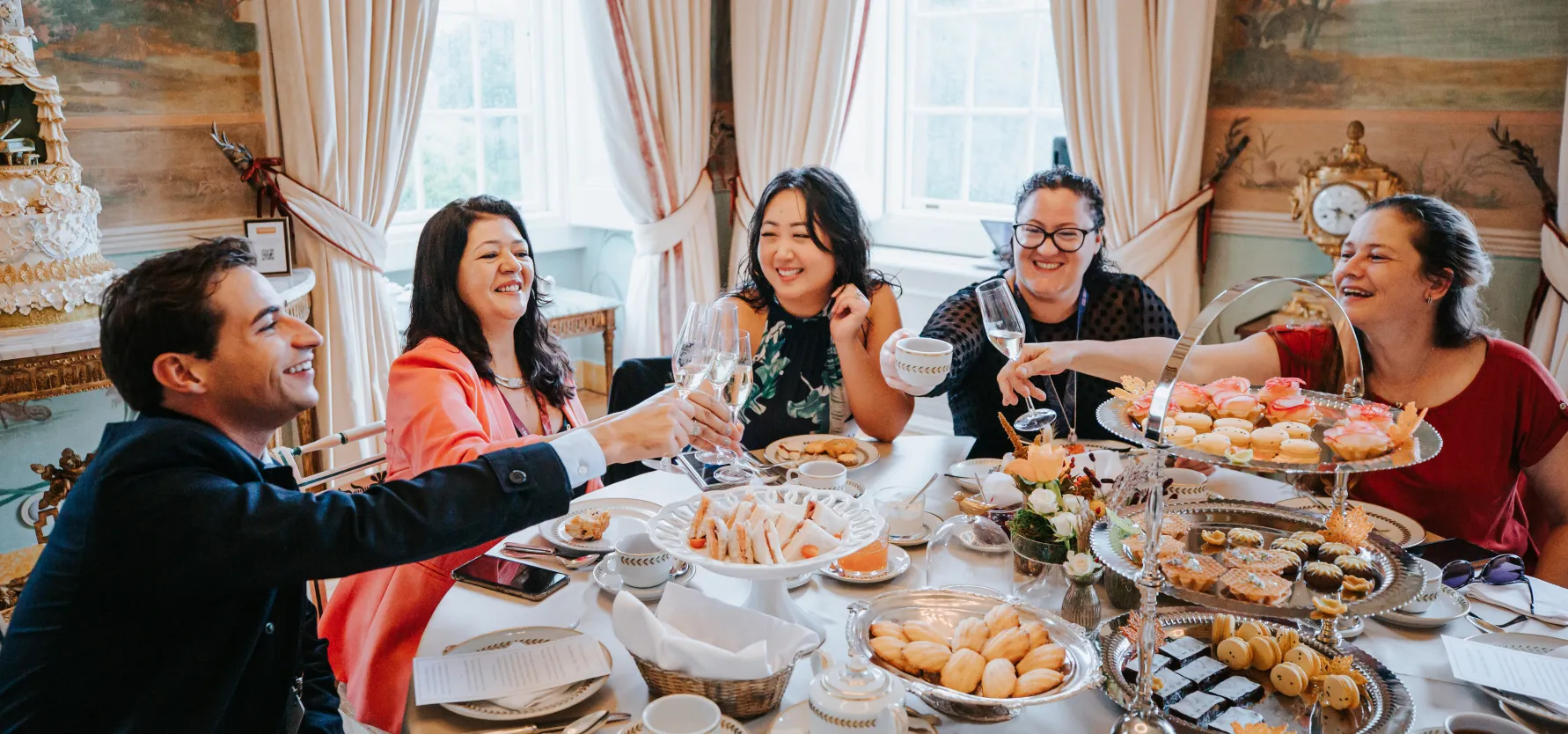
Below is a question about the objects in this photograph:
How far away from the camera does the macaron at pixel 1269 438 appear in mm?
1484

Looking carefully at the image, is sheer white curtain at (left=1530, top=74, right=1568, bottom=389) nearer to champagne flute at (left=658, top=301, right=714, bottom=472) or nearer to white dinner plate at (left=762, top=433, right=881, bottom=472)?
white dinner plate at (left=762, top=433, right=881, bottom=472)

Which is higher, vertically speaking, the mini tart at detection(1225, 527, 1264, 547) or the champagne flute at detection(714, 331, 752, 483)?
the champagne flute at detection(714, 331, 752, 483)

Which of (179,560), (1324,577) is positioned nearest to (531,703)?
(179,560)

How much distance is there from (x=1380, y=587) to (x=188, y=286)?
5.23 ft

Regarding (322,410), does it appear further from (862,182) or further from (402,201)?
(862,182)

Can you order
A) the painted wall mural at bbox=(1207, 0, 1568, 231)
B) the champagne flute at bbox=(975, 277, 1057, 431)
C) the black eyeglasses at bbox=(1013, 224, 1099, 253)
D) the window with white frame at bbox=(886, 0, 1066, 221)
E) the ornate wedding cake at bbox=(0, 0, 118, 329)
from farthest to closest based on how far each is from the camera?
the window with white frame at bbox=(886, 0, 1066, 221) < the painted wall mural at bbox=(1207, 0, 1568, 231) < the ornate wedding cake at bbox=(0, 0, 118, 329) < the black eyeglasses at bbox=(1013, 224, 1099, 253) < the champagne flute at bbox=(975, 277, 1057, 431)

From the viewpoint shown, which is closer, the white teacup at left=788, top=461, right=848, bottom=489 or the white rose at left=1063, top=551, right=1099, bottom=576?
the white rose at left=1063, top=551, right=1099, bottom=576

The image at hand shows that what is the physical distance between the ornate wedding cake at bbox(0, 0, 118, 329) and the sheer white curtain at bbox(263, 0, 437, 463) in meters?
0.81

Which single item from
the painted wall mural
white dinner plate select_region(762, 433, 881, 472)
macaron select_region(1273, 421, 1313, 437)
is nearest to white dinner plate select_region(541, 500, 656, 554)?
white dinner plate select_region(762, 433, 881, 472)

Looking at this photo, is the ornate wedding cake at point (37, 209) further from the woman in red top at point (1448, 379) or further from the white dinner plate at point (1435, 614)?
the white dinner plate at point (1435, 614)

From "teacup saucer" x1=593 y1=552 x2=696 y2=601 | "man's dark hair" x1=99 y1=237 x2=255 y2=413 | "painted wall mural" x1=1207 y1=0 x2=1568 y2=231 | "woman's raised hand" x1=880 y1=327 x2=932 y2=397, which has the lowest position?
"teacup saucer" x1=593 y1=552 x2=696 y2=601

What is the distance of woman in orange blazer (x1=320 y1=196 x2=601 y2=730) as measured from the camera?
1696 millimetres

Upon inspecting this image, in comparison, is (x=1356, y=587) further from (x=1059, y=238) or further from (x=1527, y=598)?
(x=1059, y=238)

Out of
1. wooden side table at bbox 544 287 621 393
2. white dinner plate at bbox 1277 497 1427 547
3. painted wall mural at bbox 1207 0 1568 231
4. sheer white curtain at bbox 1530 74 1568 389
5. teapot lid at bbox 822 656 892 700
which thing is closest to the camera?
teapot lid at bbox 822 656 892 700
